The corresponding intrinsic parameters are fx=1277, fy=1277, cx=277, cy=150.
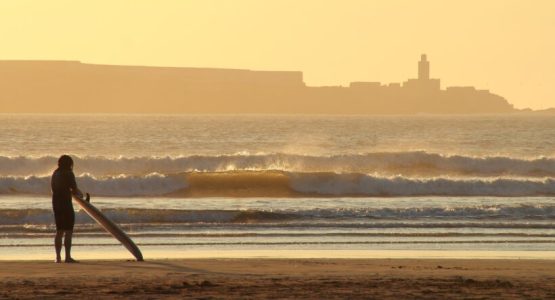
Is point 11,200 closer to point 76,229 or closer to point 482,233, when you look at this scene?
point 76,229

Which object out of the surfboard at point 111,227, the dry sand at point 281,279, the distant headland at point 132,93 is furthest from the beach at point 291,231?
the distant headland at point 132,93

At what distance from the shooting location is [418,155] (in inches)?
2167

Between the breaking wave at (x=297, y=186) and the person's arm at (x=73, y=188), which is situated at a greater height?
the breaking wave at (x=297, y=186)

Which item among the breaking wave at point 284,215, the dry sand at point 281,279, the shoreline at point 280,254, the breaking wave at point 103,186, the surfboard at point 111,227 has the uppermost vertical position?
the breaking wave at point 103,186

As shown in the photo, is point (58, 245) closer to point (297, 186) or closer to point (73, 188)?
point (73, 188)

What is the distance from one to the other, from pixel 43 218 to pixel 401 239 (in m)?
8.22

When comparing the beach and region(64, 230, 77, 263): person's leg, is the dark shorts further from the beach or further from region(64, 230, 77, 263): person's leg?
the beach

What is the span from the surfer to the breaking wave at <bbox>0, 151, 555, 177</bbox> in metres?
32.3

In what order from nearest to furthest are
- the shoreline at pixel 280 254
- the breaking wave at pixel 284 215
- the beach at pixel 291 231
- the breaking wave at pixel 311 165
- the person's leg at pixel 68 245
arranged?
the beach at pixel 291 231, the person's leg at pixel 68 245, the shoreline at pixel 280 254, the breaking wave at pixel 284 215, the breaking wave at pixel 311 165

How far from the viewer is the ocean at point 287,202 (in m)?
21.6

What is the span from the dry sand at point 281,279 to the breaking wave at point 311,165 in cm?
3274

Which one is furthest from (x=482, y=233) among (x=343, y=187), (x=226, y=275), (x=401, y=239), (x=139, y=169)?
(x=139, y=169)

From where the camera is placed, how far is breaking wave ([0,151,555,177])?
51062 mm

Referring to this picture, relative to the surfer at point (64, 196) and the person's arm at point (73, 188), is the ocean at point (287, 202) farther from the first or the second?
the person's arm at point (73, 188)
